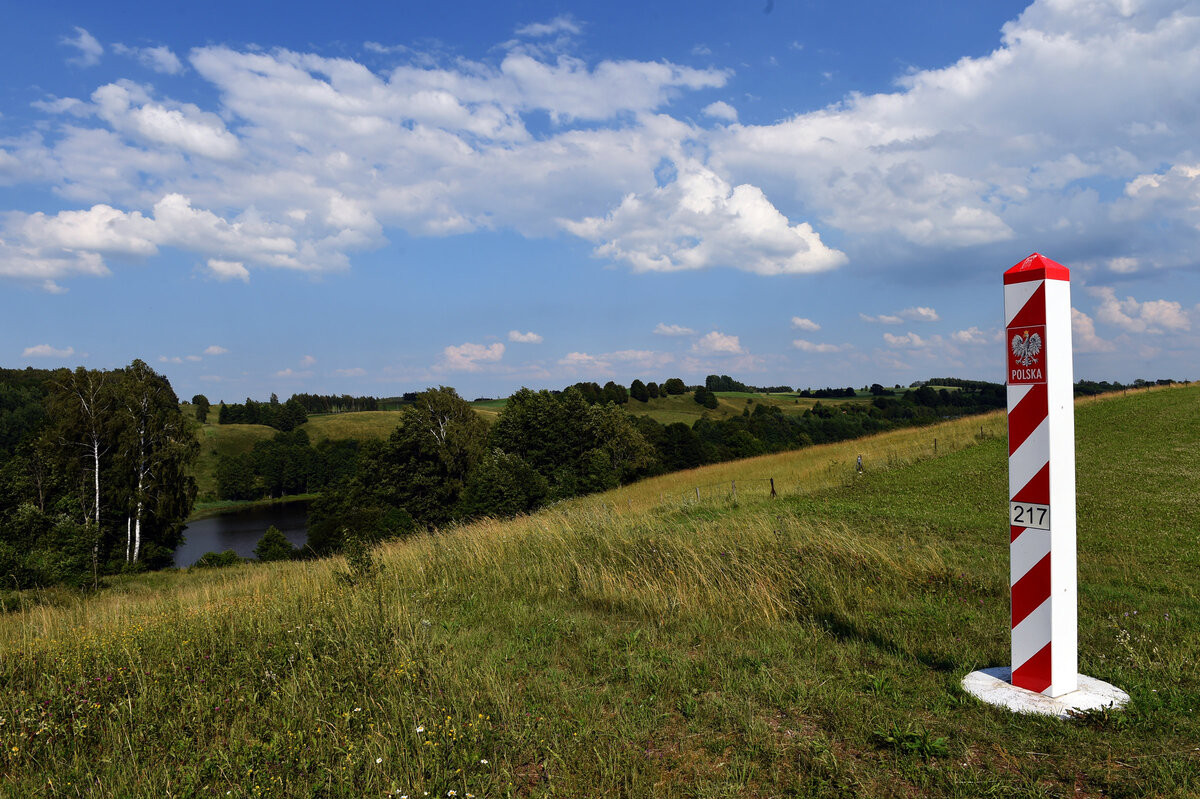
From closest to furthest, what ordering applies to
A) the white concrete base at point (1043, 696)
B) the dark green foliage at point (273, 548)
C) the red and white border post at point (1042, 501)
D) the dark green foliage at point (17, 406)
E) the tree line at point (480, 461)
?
1. the white concrete base at point (1043, 696)
2. the red and white border post at point (1042, 501)
3. the tree line at point (480, 461)
4. the dark green foliage at point (273, 548)
5. the dark green foliage at point (17, 406)

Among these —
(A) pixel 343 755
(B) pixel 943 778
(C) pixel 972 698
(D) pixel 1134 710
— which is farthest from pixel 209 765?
(D) pixel 1134 710

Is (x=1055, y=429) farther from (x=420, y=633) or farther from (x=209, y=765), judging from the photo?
(x=209, y=765)

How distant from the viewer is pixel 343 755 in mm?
3504

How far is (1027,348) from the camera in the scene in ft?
13.5

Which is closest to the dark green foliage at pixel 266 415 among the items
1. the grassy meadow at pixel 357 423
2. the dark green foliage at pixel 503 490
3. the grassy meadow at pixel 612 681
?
the grassy meadow at pixel 357 423

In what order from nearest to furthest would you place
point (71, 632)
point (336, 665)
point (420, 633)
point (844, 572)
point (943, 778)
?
point (943, 778)
point (336, 665)
point (420, 633)
point (71, 632)
point (844, 572)

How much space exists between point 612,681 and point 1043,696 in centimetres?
281

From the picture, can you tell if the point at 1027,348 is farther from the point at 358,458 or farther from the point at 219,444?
the point at 219,444

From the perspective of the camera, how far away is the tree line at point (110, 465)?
36.7 m

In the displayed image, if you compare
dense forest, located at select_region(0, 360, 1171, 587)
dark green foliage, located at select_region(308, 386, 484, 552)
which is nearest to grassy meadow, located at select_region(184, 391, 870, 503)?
dense forest, located at select_region(0, 360, 1171, 587)

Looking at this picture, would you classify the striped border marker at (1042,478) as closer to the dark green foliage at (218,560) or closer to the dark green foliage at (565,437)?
the dark green foliage at (218,560)

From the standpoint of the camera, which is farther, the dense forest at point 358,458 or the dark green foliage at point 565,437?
the dark green foliage at point 565,437

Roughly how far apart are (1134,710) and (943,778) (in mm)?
1592

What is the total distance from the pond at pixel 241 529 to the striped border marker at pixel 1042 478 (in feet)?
193
